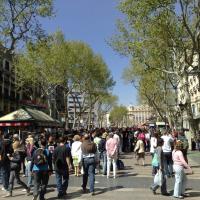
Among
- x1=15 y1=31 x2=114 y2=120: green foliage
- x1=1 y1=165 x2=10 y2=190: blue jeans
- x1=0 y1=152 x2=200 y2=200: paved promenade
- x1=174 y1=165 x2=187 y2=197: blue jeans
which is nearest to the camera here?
x1=174 y1=165 x2=187 y2=197: blue jeans

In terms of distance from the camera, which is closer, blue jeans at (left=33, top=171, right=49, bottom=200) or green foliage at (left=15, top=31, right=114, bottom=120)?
blue jeans at (left=33, top=171, right=49, bottom=200)

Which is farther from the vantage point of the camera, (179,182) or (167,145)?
(167,145)

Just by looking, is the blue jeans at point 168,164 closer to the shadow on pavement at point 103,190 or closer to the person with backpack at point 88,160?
the shadow on pavement at point 103,190

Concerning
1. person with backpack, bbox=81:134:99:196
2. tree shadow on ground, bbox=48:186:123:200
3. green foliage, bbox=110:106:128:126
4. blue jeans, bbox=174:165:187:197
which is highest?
green foliage, bbox=110:106:128:126

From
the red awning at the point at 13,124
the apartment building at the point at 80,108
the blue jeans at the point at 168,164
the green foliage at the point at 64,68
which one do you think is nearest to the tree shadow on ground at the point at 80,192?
the blue jeans at the point at 168,164

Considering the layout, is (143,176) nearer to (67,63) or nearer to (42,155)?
(42,155)

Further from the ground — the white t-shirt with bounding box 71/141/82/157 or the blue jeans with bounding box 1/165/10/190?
the white t-shirt with bounding box 71/141/82/157

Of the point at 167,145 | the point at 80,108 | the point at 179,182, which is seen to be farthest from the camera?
the point at 80,108

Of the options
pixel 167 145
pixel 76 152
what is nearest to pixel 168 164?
pixel 167 145

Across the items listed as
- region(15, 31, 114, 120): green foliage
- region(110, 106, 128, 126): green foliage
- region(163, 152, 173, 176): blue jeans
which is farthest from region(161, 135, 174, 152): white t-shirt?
region(110, 106, 128, 126): green foliage

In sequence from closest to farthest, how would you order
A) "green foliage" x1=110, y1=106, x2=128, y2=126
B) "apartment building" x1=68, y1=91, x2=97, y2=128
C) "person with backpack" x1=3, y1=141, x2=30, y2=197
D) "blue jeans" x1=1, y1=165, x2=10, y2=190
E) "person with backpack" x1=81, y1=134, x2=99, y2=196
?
"person with backpack" x1=3, y1=141, x2=30, y2=197 → "person with backpack" x1=81, y1=134, x2=99, y2=196 → "blue jeans" x1=1, y1=165, x2=10, y2=190 → "apartment building" x1=68, y1=91, x2=97, y2=128 → "green foliage" x1=110, y1=106, x2=128, y2=126

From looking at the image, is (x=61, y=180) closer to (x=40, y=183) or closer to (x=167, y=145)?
(x=40, y=183)

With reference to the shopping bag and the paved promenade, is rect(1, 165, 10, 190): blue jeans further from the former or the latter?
the shopping bag

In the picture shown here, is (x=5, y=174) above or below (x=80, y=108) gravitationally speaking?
below
